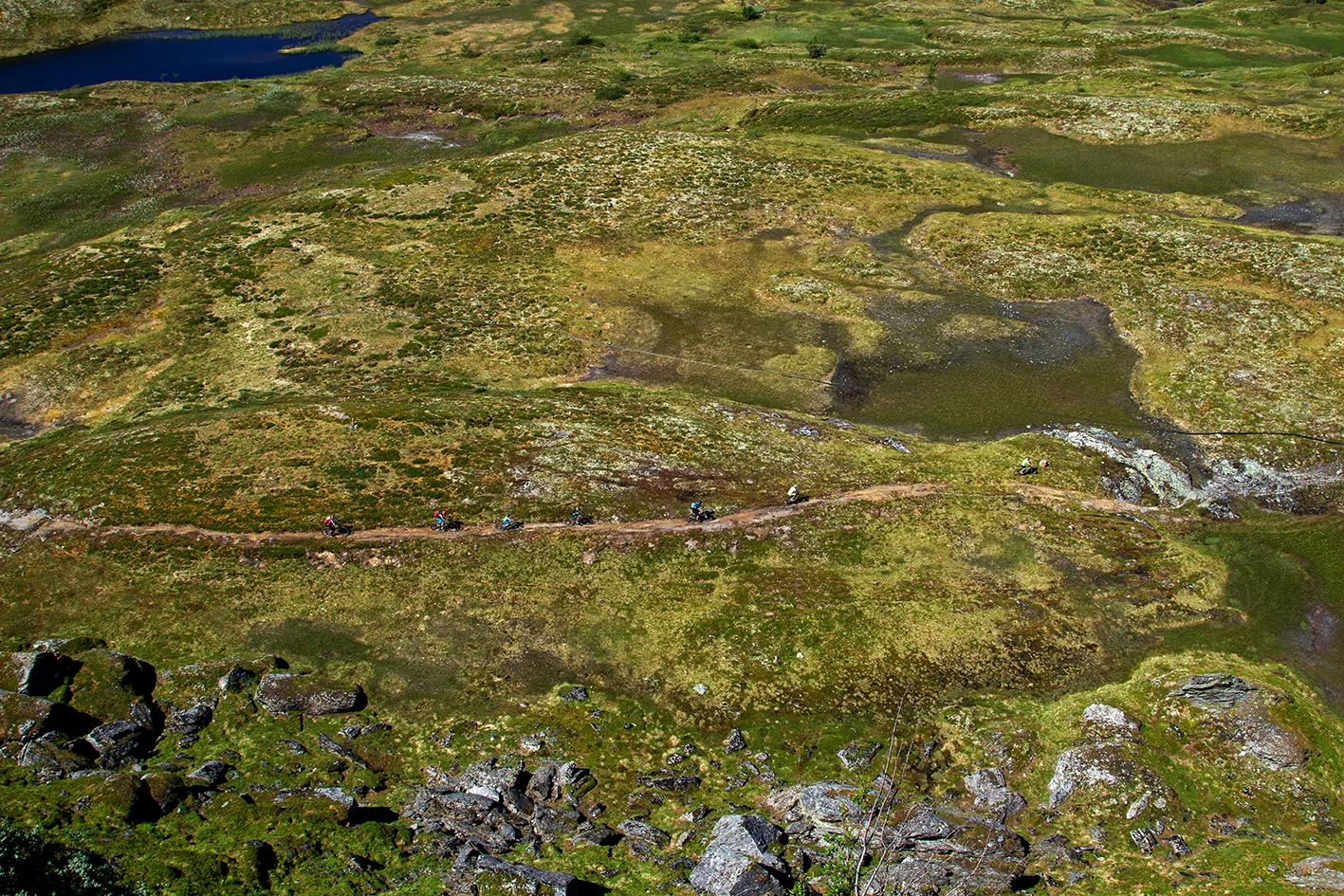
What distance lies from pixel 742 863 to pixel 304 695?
2361 centimetres

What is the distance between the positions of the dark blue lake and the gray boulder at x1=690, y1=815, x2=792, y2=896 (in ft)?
530

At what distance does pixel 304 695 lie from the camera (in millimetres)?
42844

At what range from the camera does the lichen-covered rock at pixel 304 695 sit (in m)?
42.4

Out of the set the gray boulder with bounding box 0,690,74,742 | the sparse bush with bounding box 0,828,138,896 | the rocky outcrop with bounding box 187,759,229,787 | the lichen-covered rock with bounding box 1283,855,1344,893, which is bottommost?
the lichen-covered rock with bounding box 1283,855,1344,893

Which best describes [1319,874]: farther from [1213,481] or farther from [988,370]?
[988,370]

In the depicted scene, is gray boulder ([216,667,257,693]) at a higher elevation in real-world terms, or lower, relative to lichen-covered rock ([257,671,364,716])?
higher

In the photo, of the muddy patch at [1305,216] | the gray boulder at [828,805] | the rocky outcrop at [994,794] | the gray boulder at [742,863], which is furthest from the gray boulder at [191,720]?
the muddy patch at [1305,216]

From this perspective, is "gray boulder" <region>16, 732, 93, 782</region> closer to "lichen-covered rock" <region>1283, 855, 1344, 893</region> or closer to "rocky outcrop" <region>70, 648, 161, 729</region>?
"rocky outcrop" <region>70, 648, 161, 729</region>

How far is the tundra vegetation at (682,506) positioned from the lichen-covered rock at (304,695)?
0.15 metres

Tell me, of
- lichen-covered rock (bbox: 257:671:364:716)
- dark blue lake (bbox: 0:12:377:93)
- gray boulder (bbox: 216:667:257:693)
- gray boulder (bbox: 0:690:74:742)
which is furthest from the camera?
dark blue lake (bbox: 0:12:377:93)

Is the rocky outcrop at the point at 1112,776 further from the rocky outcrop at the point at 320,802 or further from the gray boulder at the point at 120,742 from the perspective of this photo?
the gray boulder at the point at 120,742

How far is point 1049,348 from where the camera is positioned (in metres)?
76.4

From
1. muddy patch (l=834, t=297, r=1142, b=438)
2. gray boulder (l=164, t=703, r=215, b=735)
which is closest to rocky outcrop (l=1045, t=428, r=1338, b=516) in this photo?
muddy patch (l=834, t=297, r=1142, b=438)

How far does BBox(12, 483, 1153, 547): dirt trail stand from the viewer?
177 ft
